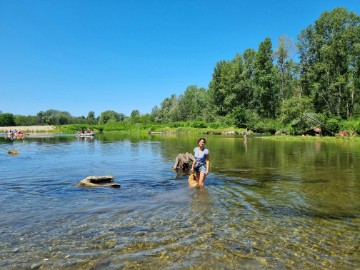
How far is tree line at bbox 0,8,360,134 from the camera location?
65.0 metres

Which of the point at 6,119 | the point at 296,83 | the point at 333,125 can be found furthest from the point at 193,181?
the point at 6,119

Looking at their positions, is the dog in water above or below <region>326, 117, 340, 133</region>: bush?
below

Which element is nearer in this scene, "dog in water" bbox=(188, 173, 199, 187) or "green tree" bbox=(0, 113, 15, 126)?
"dog in water" bbox=(188, 173, 199, 187)

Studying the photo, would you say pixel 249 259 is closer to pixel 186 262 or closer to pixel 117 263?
pixel 186 262

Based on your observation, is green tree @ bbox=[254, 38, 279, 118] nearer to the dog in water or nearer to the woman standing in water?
the dog in water

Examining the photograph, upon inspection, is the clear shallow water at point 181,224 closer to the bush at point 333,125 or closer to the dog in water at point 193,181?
the dog in water at point 193,181

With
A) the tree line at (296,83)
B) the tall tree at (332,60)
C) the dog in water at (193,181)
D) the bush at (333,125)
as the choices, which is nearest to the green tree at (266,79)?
the tree line at (296,83)

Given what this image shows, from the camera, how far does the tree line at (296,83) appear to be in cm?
6500

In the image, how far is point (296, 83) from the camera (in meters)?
79.8

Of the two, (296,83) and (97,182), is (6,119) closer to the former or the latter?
(296,83)

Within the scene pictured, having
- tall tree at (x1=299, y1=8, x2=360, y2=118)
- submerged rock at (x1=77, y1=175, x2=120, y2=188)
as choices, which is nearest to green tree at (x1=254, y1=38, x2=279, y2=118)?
tall tree at (x1=299, y1=8, x2=360, y2=118)

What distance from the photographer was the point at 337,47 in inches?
2569

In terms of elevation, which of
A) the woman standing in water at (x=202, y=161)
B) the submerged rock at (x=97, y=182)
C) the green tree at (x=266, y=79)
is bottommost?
the submerged rock at (x=97, y=182)

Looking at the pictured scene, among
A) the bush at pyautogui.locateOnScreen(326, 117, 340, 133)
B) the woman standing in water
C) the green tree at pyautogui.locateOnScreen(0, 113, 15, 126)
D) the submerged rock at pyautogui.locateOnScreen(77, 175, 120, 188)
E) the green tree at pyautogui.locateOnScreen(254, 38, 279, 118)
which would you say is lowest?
the submerged rock at pyautogui.locateOnScreen(77, 175, 120, 188)
